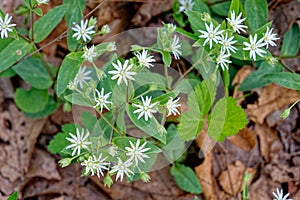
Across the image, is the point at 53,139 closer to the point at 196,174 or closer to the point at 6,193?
the point at 6,193

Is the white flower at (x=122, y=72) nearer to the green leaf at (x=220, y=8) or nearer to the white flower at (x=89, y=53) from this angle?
the white flower at (x=89, y=53)

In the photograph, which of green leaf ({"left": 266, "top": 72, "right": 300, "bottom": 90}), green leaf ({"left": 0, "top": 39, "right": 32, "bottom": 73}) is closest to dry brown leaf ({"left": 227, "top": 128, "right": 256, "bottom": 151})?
green leaf ({"left": 266, "top": 72, "right": 300, "bottom": 90})

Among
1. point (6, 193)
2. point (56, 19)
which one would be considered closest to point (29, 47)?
point (56, 19)

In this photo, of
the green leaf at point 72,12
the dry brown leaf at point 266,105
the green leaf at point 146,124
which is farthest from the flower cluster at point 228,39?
the dry brown leaf at point 266,105

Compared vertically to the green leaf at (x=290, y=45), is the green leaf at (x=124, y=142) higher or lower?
lower

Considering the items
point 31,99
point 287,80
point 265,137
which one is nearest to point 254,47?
point 287,80

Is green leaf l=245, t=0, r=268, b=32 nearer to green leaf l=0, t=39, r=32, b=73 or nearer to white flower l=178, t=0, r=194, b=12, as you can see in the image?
white flower l=178, t=0, r=194, b=12
